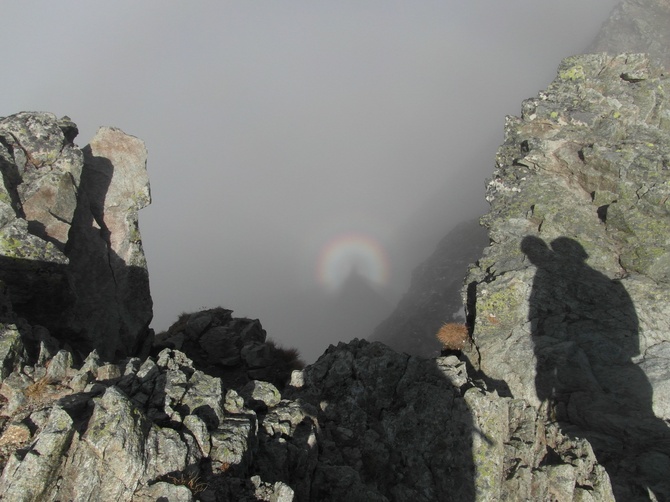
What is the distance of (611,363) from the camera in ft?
66.6

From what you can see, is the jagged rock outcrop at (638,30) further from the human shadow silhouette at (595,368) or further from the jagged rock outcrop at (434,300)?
the human shadow silhouette at (595,368)

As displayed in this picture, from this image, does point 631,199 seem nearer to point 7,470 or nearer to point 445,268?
point 7,470

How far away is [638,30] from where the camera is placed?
11300 cm

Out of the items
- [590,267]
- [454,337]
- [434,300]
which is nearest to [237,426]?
[454,337]

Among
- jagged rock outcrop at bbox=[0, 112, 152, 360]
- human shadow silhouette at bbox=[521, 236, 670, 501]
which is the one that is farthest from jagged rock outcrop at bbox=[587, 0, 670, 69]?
jagged rock outcrop at bbox=[0, 112, 152, 360]

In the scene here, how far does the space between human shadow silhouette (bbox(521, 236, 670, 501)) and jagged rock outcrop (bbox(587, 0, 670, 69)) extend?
109483mm

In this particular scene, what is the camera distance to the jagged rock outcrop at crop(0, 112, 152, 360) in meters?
20.3

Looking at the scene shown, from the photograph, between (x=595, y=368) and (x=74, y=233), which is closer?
(x=595, y=368)

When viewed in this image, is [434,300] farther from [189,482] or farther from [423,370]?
[189,482]

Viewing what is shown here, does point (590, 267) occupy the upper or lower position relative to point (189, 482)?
upper

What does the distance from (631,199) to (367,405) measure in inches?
836

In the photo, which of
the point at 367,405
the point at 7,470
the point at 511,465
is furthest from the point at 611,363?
the point at 7,470

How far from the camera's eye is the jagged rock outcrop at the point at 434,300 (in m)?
66.4

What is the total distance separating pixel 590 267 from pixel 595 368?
6.80 metres
